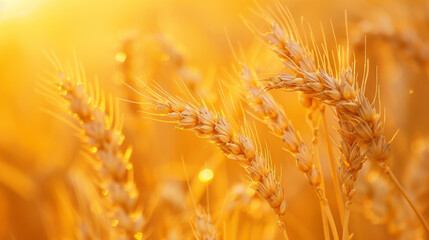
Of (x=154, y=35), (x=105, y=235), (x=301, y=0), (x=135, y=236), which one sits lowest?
(x=105, y=235)

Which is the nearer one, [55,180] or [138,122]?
A: [138,122]

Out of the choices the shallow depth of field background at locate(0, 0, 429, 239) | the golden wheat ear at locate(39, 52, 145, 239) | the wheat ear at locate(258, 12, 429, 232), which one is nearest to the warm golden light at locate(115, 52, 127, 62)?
the shallow depth of field background at locate(0, 0, 429, 239)

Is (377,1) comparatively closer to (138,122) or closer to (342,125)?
(138,122)

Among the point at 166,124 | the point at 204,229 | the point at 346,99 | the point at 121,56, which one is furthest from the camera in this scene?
the point at 166,124

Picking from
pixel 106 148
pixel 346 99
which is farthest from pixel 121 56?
pixel 346 99

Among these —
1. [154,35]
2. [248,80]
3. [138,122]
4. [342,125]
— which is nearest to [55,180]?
[138,122]

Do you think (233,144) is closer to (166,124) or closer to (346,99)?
(346,99)
